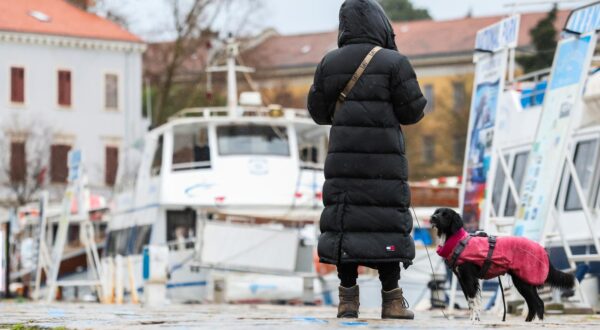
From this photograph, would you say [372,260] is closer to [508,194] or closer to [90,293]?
[508,194]

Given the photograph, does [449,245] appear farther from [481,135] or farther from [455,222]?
[481,135]

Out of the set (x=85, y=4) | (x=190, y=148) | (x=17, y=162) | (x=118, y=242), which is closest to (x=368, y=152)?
(x=190, y=148)

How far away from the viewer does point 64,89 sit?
62.3 metres

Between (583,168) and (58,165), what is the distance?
3937 cm

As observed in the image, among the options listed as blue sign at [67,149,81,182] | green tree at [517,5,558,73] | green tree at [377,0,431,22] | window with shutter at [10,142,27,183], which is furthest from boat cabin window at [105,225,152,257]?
green tree at [377,0,431,22]

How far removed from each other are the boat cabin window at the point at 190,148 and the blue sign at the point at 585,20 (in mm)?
12517

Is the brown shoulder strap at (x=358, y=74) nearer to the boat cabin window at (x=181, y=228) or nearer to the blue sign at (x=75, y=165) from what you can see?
the boat cabin window at (x=181, y=228)

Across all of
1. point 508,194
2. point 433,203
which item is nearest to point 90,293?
point 433,203

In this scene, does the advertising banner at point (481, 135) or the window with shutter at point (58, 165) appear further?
the window with shutter at point (58, 165)

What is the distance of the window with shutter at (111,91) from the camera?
2514 inches

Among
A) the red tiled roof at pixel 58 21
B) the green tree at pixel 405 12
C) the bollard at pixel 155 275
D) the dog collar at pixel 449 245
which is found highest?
the green tree at pixel 405 12

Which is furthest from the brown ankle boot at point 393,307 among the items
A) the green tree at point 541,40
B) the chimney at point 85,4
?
the chimney at point 85,4

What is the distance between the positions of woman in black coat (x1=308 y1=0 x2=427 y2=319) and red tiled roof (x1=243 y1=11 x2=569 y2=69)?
6627 centimetres

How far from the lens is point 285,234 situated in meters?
26.3
